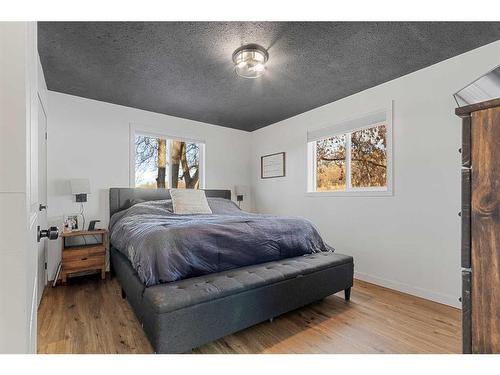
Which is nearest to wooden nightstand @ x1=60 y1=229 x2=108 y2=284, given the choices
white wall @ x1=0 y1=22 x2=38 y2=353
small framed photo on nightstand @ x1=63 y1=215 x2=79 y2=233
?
small framed photo on nightstand @ x1=63 y1=215 x2=79 y2=233

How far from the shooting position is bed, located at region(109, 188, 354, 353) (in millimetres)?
1492

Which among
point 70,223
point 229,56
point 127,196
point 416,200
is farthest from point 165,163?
point 416,200

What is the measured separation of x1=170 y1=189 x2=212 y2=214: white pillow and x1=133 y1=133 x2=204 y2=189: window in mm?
599

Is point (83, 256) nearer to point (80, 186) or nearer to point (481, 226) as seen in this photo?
point (80, 186)

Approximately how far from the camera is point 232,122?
14.1 feet

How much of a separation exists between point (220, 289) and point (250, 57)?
70.5 inches

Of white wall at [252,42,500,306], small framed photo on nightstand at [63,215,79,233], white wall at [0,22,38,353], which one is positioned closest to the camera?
white wall at [0,22,38,353]

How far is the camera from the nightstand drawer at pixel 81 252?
2.78m

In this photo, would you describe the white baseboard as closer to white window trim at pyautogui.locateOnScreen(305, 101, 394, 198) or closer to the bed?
the bed

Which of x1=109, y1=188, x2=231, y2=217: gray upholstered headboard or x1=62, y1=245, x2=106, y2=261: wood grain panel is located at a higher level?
x1=109, y1=188, x2=231, y2=217: gray upholstered headboard

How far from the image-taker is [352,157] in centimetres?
333

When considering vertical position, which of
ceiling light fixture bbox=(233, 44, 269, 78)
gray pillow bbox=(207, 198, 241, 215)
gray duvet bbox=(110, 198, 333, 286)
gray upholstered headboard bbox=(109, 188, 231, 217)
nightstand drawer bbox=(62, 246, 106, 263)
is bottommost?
nightstand drawer bbox=(62, 246, 106, 263)
